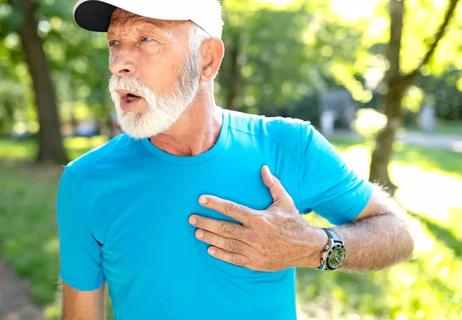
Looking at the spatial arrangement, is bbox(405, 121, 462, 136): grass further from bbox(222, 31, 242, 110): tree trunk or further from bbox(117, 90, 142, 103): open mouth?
bbox(117, 90, 142, 103): open mouth

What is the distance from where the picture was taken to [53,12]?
478 inches

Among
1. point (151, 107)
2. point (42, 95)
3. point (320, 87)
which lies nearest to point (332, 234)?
point (151, 107)

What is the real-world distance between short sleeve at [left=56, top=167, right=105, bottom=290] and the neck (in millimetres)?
329

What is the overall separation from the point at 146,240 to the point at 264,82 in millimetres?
20137

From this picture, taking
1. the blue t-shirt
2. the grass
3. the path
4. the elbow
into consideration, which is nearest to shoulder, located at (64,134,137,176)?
the blue t-shirt

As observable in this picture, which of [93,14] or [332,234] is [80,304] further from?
[93,14]

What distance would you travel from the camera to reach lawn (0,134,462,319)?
4977mm

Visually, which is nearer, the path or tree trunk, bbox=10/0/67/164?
tree trunk, bbox=10/0/67/164

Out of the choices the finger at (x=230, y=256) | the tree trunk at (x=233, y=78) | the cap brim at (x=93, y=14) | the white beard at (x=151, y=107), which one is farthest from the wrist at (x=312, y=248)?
the tree trunk at (x=233, y=78)

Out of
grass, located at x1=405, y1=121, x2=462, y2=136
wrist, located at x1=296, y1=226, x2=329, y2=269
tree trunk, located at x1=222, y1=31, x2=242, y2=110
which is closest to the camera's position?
wrist, located at x1=296, y1=226, x2=329, y2=269

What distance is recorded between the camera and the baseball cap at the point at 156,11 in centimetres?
186

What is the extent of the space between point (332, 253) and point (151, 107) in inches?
31.8

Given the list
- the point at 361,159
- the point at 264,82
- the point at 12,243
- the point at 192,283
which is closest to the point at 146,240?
the point at 192,283

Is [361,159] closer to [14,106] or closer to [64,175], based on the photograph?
[64,175]
